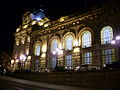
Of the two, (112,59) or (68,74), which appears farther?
(112,59)

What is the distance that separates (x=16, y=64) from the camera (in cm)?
5556

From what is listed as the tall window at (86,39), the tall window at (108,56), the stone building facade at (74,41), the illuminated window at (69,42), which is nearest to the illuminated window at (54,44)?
the stone building facade at (74,41)

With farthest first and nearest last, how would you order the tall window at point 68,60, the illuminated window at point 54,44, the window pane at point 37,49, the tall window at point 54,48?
1. the window pane at point 37,49
2. the illuminated window at point 54,44
3. the tall window at point 54,48
4. the tall window at point 68,60

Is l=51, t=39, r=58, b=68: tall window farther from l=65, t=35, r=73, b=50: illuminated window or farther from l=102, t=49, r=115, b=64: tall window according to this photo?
l=102, t=49, r=115, b=64: tall window

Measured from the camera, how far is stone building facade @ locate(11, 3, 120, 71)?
117ft

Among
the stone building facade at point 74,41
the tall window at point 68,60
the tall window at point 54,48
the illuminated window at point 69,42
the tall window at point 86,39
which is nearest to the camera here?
the stone building facade at point 74,41

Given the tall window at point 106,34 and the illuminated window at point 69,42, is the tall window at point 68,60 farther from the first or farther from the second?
the tall window at point 106,34

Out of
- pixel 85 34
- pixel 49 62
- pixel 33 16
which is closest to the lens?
pixel 85 34

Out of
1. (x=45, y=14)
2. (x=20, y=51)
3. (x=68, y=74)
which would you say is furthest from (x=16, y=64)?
(x=68, y=74)

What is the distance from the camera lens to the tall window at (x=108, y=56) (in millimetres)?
34344

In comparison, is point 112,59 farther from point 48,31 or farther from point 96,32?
point 48,31

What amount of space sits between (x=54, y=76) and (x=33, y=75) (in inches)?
215

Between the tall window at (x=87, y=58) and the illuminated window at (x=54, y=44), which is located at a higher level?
the illuminated window at (x=54, y=44)

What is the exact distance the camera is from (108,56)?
3497 centimetres
